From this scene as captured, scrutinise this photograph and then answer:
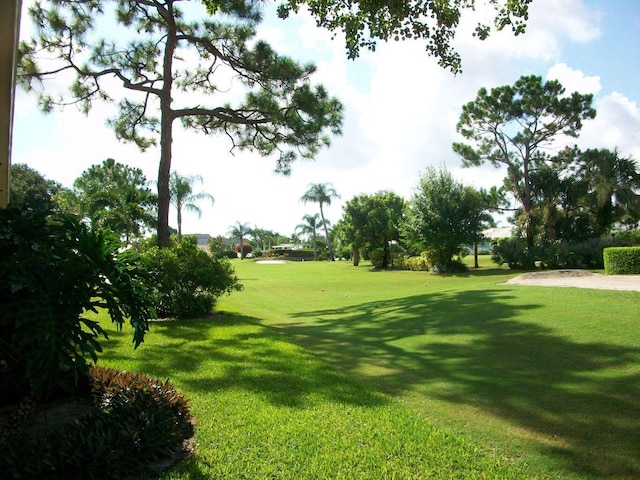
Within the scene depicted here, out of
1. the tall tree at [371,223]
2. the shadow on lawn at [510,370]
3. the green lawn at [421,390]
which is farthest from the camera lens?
the tall tree at [371,223]

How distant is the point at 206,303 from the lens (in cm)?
→ 1277

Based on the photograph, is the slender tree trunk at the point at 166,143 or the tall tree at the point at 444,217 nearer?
the slender tree trunk at the point at 166,143

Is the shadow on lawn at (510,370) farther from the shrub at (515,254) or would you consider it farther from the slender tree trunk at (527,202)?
the slender tree trunk at (527,202)

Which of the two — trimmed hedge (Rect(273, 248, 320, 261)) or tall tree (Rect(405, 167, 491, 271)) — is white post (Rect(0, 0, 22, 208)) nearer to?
tall tree (Rect(405, 167, 491, 271))

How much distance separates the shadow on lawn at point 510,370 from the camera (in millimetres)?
4109

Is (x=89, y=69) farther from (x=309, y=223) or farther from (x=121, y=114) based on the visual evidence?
(x=309, y=223)

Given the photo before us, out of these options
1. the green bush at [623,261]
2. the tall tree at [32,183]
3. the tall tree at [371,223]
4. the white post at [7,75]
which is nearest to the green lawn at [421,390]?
the white post at [7,75]

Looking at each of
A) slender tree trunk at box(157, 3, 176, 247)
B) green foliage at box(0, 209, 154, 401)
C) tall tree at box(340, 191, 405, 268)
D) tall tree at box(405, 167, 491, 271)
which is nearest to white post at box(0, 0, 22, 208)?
green foliage at box(0, 209, 154, 401)

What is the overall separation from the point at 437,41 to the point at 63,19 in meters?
12.1

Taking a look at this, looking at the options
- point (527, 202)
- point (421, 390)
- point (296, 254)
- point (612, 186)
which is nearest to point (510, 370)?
point (421, 390)

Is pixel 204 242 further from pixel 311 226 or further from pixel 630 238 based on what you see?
pixel 630 238

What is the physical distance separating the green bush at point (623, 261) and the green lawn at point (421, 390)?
10283mm

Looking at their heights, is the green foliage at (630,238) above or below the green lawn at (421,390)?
above

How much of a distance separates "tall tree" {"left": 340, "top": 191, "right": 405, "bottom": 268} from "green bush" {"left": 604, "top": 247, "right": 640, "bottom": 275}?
70.2 feet
